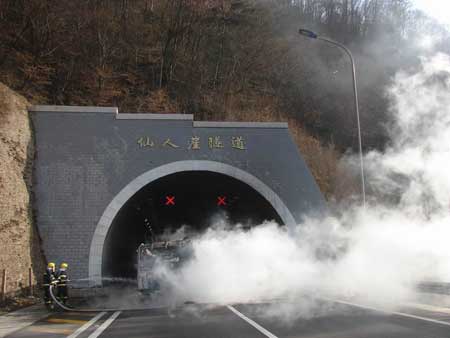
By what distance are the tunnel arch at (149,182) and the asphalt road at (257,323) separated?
207 inches

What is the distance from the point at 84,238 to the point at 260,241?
7312mm

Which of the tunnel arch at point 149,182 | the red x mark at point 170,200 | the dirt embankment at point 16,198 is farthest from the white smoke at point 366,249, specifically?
the red x mark at point 170,200

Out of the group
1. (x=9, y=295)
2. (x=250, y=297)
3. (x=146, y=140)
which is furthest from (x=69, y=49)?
(x=250, y=297)

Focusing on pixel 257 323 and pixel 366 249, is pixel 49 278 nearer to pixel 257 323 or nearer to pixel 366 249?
pixel 257 323

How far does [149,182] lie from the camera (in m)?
20.6

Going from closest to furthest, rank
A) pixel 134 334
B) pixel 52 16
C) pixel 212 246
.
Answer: pixel 134 334 → pixel 212 246 → pixel 52 16

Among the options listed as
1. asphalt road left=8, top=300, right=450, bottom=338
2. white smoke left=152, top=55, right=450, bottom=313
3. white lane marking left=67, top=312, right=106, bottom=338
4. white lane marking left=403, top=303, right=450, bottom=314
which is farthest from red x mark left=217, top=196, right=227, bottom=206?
white lane marking left=403, top=303, right=450, bottom=314

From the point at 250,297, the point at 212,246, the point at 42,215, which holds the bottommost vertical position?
the point at 250,297

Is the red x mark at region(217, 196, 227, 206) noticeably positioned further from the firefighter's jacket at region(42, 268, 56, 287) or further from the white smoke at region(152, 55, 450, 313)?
the firefighter's jacket at region(42, 268, 56, 287)

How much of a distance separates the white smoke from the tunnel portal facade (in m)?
2.39

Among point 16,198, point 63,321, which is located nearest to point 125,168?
point 16,198

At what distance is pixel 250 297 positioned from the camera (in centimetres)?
1742

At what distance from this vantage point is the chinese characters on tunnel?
68.4 ft

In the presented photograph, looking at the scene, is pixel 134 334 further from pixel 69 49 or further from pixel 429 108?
pixel 69 49
